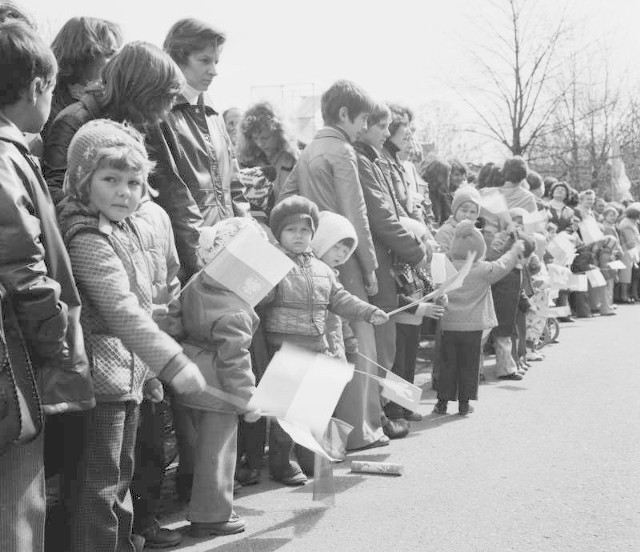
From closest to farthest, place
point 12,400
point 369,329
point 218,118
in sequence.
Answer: point 12,400, point 218,118, point 369,329

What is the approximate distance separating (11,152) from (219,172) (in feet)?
6.99

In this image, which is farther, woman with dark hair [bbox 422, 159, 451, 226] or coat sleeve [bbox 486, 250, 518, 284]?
woman with dark hair [bbox 422, 159, 451, 226]

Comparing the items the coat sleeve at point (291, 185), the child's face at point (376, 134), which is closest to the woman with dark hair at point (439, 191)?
the child's face at point (376, 134)

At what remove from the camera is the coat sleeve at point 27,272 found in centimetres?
263

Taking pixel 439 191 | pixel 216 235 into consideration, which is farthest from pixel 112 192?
pixel 439 191

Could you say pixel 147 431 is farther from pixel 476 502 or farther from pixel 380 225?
pixel 380 225

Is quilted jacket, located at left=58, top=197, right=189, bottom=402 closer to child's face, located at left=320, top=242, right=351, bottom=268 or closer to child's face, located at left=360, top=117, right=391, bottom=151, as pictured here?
child's face, located at left=320, top=242, right=351, bottom=268

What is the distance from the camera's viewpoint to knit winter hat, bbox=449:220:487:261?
6.91m

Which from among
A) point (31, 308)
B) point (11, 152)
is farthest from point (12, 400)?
point (11, 152)

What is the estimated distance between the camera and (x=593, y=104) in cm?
3133

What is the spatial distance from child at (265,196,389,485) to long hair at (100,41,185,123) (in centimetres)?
107

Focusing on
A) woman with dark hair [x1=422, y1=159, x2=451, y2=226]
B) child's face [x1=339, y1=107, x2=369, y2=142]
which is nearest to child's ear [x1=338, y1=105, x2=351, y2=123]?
child's face [x1=339, y1=107, x2=369, y2=142]

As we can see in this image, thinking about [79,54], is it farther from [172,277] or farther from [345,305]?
[345,305]

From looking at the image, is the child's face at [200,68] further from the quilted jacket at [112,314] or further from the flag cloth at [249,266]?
the quilted jacket at [112,314]
